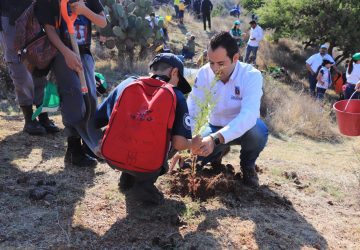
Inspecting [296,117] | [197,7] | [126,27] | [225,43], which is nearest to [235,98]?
[225,43]

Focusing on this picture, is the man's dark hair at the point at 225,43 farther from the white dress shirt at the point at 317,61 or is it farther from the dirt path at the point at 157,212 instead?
the white dress shirt at the point at 317,61

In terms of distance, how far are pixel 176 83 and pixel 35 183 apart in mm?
1269

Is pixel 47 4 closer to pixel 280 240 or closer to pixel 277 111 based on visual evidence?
pixel 280 240

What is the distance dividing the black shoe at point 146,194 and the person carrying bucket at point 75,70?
0.59 metres

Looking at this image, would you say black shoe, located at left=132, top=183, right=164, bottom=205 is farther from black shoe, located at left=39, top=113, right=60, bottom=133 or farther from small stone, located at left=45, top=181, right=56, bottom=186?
black shoe, located at left=39, top=113, right=60, bottom=133

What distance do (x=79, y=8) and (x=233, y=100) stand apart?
1344 millimetres

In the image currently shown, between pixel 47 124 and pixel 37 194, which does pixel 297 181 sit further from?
pixel 47 124

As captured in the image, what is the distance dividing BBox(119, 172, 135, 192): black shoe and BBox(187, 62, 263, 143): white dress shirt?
615 millimetres

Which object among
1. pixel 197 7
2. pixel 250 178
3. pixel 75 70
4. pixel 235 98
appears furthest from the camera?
pixel 197 7

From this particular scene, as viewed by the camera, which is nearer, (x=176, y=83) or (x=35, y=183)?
(x=176, y=83)

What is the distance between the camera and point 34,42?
10.2 ft

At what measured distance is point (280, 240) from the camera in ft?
8.76

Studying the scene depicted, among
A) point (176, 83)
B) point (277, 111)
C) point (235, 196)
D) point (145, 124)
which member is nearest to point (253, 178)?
point (235, 196)

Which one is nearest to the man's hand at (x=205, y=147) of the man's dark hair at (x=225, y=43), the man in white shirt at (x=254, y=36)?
the man's dark hair at (x=225, y=43)
